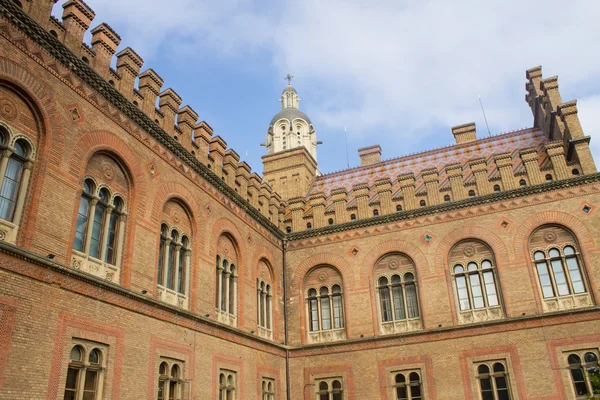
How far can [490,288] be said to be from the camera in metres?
21.4

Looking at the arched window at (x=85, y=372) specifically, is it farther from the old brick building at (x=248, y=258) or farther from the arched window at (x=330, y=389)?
the arched window at (x=330, y=389)

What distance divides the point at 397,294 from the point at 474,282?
318 centimetres

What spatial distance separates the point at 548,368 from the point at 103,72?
17.7 metres

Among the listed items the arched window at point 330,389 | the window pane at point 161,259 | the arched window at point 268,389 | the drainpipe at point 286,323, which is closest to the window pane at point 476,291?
the arched window at point 330,389

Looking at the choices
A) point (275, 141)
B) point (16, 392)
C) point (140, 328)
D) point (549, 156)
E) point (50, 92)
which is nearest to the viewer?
point (16, 392)

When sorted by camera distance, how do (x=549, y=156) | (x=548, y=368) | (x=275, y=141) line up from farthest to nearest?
(x=275, y=141) < (x=549, y=156) < (x=548, y=368)

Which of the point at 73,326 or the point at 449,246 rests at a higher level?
the point at 449,246

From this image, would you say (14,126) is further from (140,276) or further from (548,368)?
(548,368)

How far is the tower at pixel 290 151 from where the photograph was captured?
103 feet

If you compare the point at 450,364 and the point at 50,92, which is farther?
the point at 450,364

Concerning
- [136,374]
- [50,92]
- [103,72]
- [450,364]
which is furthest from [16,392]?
[450,364]

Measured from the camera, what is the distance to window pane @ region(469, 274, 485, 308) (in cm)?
2130

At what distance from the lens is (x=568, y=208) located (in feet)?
68.5

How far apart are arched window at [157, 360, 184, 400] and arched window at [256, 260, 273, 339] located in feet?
19.2
